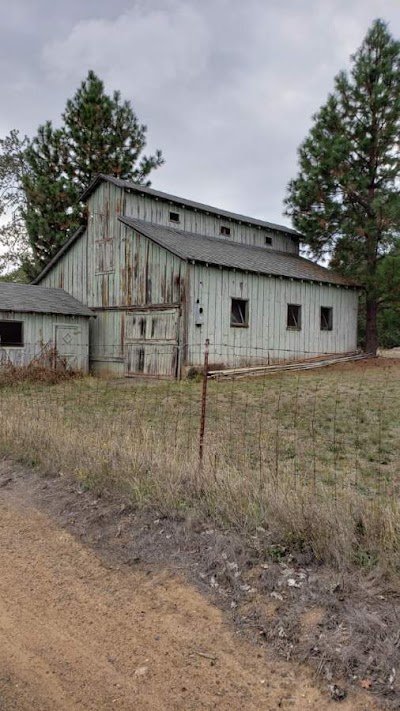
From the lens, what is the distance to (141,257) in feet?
55.2

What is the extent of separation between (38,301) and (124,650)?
16303 millimetres

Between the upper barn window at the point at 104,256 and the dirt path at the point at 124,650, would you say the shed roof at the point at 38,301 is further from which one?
the dirt path at the point at 124,650

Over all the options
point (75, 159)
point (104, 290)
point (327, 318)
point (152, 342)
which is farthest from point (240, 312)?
point (75, 159)

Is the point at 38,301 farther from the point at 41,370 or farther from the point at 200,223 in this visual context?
the point at 200,223

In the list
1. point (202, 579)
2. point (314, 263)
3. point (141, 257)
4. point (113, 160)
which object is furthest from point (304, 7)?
point (113, 160)

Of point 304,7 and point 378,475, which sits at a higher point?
point 304,7

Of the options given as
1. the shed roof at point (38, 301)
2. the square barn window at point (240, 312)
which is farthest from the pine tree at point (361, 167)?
the shed roof at point (38, 301)

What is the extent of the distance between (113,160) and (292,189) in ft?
37.3

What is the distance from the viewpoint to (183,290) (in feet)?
49.8

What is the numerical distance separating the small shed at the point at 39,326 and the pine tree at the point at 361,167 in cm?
1152

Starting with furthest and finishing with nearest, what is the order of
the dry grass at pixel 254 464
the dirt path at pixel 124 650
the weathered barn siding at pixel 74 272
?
the weathered barn siding at pixel 74 272
the dry grass at pixel 254 464
the dirt path at pixel 124 650

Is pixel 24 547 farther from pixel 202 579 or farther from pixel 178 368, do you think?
pixel 178 368

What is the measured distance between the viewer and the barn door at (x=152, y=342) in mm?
15367

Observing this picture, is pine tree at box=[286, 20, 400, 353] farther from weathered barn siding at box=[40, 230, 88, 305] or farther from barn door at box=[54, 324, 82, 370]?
barn door at box=[54, 324, 82, 370]
